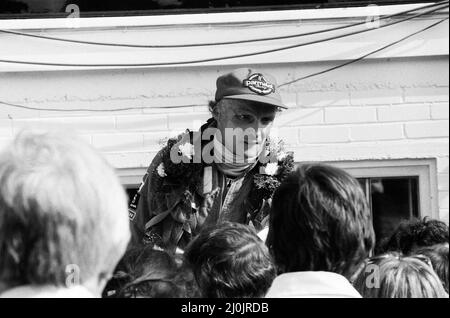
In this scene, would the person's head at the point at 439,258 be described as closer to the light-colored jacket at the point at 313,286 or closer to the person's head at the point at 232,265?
the person's head at the point at 232,265

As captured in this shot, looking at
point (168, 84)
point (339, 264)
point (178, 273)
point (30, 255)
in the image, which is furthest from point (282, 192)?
point (168, 84)

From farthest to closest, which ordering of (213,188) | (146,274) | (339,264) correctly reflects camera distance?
(213,188)
(146,274)
(339,264)

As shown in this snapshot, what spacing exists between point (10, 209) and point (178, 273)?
633 mm

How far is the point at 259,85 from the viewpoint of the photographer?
2832mm

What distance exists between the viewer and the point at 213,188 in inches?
111

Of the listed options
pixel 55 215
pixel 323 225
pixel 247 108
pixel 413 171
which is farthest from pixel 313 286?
pixel 413 171

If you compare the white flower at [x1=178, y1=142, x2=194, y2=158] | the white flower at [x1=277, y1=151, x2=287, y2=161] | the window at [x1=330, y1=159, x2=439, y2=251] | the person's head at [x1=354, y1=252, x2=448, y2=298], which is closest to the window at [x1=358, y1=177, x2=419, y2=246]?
the window at [x1=330, y1=159, x2=439, y2=251]

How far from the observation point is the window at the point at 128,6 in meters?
3.94

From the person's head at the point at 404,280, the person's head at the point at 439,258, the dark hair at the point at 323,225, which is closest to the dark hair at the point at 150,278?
the dark hair at the point at 323,225

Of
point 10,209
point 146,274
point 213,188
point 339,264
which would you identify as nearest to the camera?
point 10,209

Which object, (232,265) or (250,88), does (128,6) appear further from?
(232,265)

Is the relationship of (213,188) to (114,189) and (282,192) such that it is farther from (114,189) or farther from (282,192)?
(114,189)

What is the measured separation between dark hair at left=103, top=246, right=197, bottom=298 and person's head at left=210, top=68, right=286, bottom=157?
0.84 metres

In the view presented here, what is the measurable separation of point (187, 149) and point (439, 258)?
2.92ft
